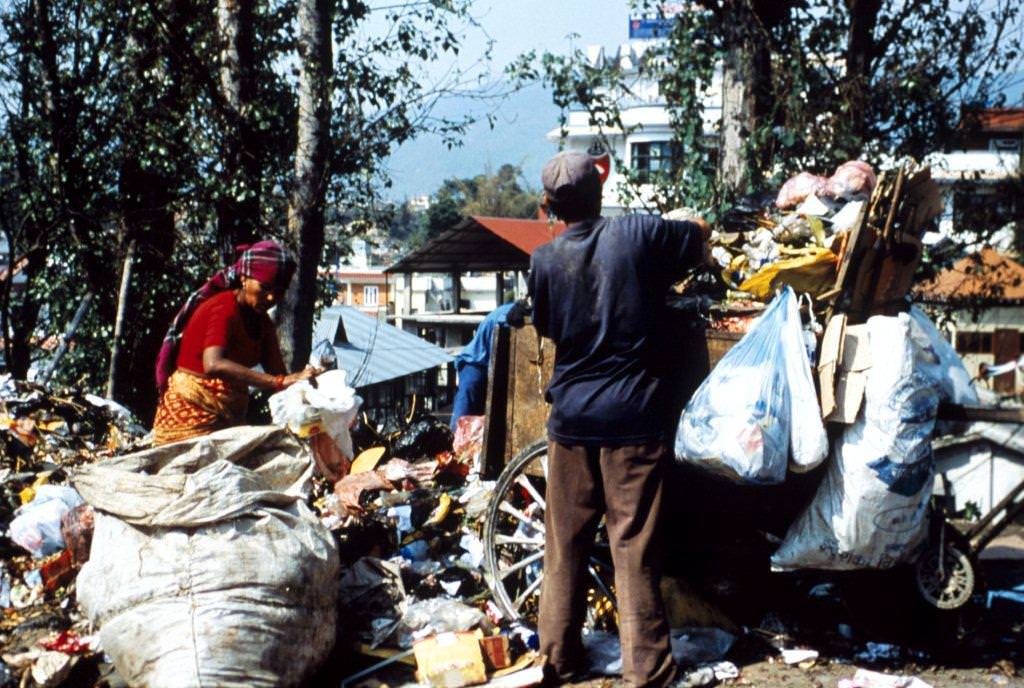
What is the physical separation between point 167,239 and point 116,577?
7783mm

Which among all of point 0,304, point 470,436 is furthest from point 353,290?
point 470,436

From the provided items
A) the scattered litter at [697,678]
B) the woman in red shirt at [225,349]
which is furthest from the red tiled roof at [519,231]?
the scattered litter at [697,678]

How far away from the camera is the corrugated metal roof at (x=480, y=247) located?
28.9 metres

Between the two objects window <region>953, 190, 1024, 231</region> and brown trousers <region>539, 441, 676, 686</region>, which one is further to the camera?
window <region>953, 190, 1024, 231</region>

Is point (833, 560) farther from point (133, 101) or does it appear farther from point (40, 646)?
point (133, 101)

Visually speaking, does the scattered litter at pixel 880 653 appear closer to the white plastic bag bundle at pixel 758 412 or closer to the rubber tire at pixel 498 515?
the white plastic bag bundle at pixel 758 412

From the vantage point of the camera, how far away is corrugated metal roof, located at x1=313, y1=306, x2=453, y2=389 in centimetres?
2625

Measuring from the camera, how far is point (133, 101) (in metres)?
10.3

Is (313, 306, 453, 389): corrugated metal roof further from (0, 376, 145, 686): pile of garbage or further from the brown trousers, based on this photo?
the brown trousers

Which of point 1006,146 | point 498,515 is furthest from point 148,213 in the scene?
point 1006,146

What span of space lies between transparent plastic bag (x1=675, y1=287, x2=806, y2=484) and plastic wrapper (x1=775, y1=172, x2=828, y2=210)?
1169 millimetres

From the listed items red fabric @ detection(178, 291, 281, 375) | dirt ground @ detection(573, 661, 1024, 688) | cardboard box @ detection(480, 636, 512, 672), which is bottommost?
dirt ground @ detection(573, 661, 1024, 688)

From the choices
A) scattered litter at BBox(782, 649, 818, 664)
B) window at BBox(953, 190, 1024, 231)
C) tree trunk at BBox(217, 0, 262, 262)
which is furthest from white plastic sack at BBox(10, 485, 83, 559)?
window at BBox(953, 190, 1024, 231)

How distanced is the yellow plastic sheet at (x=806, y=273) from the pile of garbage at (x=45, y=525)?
3.05 m
